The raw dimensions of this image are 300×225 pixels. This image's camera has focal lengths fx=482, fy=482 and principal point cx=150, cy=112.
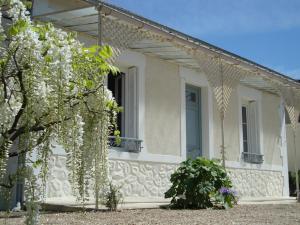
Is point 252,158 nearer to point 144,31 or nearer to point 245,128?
point 245,128

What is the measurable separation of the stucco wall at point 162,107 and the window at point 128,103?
298 mm

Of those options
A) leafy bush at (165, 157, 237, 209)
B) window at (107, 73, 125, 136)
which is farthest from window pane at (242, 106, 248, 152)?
leafy bush at (165, 157, 237, 209)

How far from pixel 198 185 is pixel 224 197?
47 cm

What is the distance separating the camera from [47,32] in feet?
8.66

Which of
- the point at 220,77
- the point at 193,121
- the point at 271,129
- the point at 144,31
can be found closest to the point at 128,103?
the point at 220,77

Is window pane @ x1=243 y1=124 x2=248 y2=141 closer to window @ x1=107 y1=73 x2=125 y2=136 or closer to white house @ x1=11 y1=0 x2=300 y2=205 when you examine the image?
white house @ x1=11 y1=0 x2=300 y2=205

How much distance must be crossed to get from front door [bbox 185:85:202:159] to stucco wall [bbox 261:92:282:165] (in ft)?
8.26

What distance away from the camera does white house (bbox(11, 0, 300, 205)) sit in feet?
24.5

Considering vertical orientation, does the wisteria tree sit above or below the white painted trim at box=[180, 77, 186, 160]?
below

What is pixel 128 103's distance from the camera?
30.0 ft

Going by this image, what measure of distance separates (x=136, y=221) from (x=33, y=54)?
11.4 ft

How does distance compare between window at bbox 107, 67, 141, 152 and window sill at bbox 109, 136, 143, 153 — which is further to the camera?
window at bbox 107, 67, 141, 152

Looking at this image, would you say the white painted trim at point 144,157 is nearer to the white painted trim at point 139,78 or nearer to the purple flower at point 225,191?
the white painted trim at point 139,78

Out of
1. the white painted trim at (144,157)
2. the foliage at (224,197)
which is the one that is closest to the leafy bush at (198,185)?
the foliage at (224,197)
